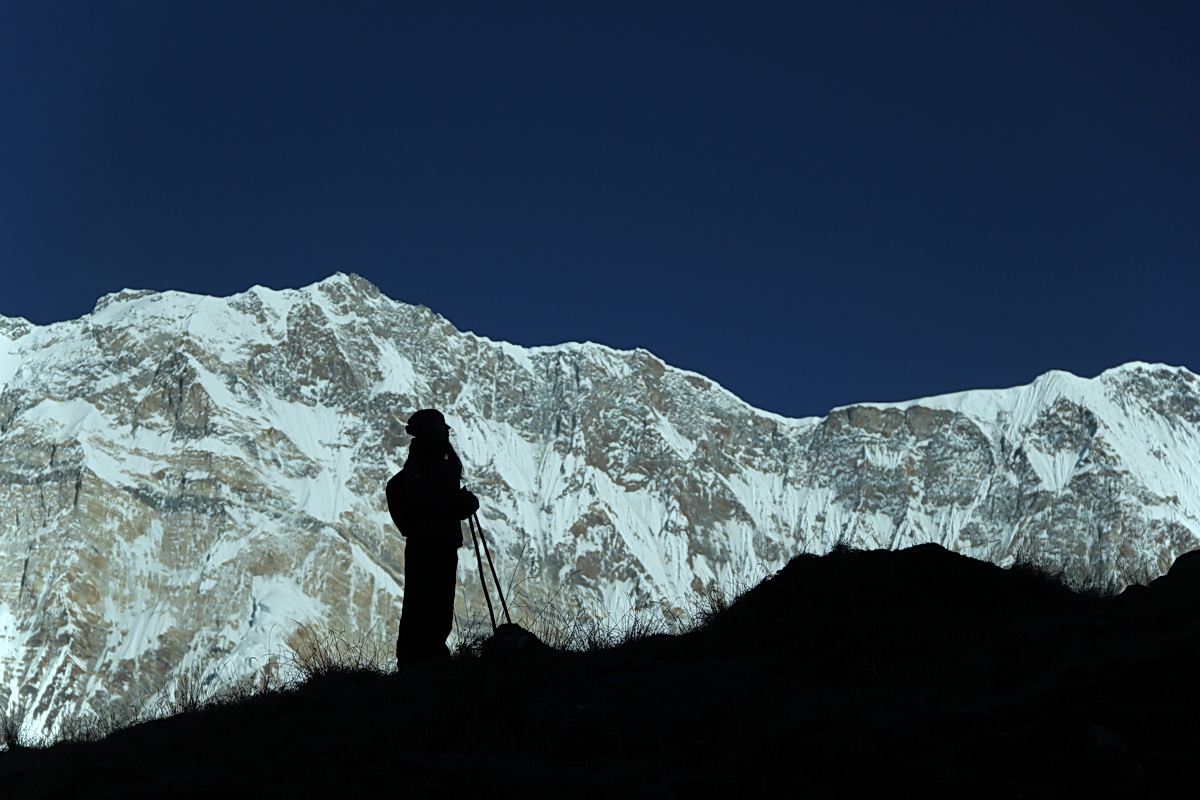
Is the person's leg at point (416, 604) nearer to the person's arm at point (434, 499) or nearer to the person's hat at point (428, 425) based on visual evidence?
the person's arm at point (434, 499)

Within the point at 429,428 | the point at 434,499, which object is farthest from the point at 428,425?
the point at 434,499

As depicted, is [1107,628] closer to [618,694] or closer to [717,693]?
[717,693]

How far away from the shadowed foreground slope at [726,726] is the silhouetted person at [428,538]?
4.88ft

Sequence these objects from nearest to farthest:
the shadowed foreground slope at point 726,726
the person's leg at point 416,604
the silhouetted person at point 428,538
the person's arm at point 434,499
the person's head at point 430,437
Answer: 1. the shadowed foreground slope at point 726,726
2. the person's leg at point 416,604
3. the silhouetted person at point 428,538
4. the person's arm at point 434,499
5. the person's head at point 430,437

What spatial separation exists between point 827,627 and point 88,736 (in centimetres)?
573

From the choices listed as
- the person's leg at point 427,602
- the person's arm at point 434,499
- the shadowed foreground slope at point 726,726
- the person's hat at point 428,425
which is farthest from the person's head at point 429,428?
the shadowed foreground slope at point 726,726

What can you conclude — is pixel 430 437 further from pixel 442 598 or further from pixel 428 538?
pixel 442 598

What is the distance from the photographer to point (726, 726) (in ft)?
20.1

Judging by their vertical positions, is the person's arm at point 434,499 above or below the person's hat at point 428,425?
below

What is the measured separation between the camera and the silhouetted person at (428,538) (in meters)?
9.94

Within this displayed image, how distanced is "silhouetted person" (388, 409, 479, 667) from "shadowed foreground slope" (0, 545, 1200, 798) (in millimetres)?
1487

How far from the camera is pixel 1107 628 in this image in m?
7.61

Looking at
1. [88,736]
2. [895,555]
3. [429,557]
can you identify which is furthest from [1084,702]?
[88,736]

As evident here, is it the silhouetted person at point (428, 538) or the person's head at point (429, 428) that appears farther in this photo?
the person's head at point (429, 428)
